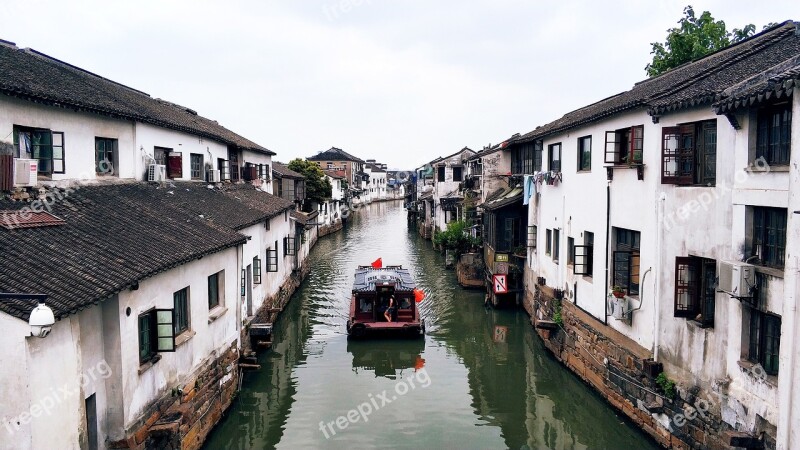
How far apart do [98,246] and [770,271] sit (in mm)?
10213

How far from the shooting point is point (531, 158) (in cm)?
2430

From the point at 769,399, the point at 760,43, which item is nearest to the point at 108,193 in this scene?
the point at 769,399

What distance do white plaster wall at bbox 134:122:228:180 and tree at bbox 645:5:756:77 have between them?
20.0 metres

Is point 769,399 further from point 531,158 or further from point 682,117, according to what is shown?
point 531,158

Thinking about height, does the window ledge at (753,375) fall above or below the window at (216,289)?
below

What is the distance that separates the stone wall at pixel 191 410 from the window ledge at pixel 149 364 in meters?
0.69

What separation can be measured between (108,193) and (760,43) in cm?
1427

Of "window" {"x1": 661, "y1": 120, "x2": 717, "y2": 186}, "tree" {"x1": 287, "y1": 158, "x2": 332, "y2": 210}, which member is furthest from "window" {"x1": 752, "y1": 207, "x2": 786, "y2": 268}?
"tree" {"x1": 287, "y1": 158, "x2": 332, "y2": 210}

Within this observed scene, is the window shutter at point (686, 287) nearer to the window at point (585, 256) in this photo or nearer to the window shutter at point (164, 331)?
the window at point (585, 256)

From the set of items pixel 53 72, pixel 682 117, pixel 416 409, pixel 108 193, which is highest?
pixel 53 72

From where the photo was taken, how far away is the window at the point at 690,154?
34.6ft

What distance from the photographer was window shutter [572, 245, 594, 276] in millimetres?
16094

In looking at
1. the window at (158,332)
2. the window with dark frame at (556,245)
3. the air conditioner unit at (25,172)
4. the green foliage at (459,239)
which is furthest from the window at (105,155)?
the green foliage at (459,239)

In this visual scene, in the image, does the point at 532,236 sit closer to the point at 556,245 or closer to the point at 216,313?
the point at 556,245
